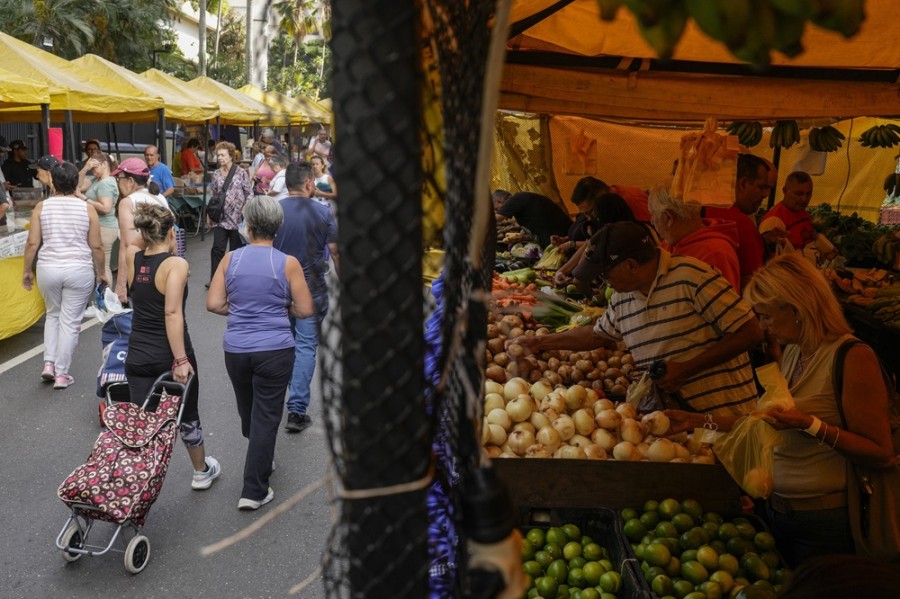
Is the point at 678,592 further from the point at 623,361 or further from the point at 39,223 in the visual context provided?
the point at 39,223

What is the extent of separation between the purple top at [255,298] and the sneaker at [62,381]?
3157 mm

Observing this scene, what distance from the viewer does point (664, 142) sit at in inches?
481

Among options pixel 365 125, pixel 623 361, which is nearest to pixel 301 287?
pixel 623 361

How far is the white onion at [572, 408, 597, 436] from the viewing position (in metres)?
3.76

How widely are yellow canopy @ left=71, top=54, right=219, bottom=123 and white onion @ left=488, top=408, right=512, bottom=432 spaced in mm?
12168

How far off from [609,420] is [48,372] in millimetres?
5871

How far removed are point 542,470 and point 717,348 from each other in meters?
1.08

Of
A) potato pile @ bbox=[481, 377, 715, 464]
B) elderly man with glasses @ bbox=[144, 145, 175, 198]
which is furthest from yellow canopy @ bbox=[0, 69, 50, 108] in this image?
potato pile @ bbox=[481, 377, 715, 464]

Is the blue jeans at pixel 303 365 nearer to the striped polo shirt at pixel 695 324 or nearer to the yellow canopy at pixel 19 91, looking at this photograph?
the striped polo shirt at pixel 695 324

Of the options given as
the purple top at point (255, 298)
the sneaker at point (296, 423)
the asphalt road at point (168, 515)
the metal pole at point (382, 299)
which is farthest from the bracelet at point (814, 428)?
the sneaker at point (296, 423)

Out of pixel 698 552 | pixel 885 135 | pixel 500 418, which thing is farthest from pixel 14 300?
pixel 885 135

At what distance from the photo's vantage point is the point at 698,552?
9.70 feet

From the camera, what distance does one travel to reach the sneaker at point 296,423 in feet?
20.3

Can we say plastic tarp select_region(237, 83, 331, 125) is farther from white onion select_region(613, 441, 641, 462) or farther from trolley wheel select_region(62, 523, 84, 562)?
trolley wheel select_region(62, 523, 84, 562)
